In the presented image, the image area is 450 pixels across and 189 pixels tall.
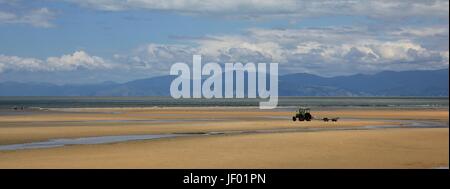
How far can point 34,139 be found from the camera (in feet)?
138

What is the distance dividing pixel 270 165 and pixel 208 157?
156 inches

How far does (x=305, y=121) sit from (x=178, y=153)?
123 feet

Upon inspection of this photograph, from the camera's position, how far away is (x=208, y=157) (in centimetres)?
2994
